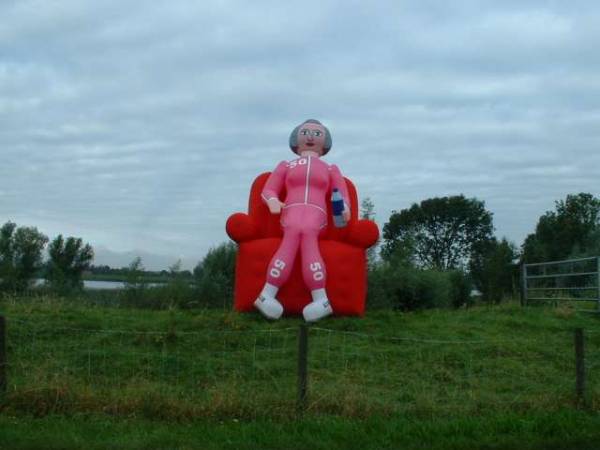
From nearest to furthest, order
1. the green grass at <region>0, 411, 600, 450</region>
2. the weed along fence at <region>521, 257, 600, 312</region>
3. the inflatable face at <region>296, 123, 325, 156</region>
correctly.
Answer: the green grass at <region>0, 411, 600, 450</region>
the inflatable face at <region>296, 123, 325, 156</region>
the weed along fence at <region>521, 257, 600, 312</region>

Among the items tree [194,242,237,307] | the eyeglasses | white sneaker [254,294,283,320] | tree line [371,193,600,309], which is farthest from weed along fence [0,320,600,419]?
tree line [371,193,600,309]

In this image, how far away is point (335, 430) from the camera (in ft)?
22.8

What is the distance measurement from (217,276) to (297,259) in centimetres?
692

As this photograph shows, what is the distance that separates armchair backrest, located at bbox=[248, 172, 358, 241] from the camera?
13.0 meters

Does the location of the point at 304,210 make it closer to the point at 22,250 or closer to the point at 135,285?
the point at 135,285

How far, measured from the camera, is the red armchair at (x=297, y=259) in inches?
494

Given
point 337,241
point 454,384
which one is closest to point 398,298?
point 337,241

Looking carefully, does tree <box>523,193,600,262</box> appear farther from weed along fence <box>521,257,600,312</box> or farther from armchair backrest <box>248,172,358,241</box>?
armchair backrest <box>248,172,358,241</box>

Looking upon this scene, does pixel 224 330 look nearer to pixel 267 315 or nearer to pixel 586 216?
pixel 267 315

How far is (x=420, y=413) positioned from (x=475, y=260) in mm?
36732

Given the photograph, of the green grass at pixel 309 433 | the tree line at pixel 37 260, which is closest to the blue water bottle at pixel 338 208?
the green grass at pixel 309 433

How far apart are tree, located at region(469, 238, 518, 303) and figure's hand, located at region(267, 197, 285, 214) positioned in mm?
25570

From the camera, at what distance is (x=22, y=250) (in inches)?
1038

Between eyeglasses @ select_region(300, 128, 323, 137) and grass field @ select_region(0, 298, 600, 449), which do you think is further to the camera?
eyeglasses @ select_region(300, 128, 323, 137)
